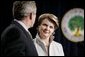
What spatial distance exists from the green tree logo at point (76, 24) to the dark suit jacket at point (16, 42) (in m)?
0.56

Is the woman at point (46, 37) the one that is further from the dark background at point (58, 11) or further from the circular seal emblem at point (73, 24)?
the circular seal emblem at point (73, 24)

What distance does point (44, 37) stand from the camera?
1494mm

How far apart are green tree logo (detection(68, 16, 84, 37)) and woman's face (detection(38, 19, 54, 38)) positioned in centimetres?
20

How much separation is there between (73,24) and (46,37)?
0.87 ft

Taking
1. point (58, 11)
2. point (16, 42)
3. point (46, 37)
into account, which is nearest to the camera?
point (16, 42)

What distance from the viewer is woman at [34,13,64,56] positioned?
149cm

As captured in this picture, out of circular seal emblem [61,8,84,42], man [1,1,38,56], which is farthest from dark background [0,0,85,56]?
man [1,1,38,56]

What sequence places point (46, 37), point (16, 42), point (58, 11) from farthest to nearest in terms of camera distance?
point (58, 11) < point (46, 37) < point (16, 42)

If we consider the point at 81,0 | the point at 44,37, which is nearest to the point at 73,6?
the point at 81,0

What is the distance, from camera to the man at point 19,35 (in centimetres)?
108

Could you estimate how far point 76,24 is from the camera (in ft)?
5.32

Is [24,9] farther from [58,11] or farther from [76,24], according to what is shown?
[76,24]

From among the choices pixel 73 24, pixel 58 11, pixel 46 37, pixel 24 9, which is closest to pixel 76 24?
pixel 73 24

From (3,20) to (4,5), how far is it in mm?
113
